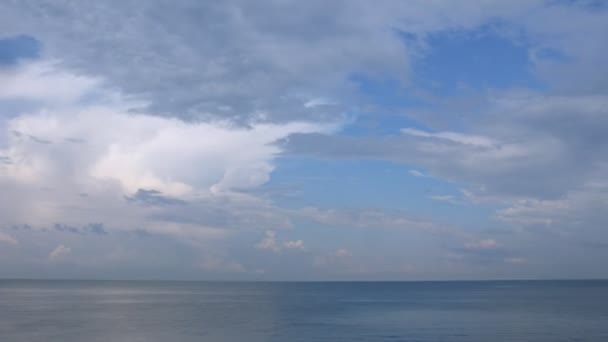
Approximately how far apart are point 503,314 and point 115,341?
70702 millimetres

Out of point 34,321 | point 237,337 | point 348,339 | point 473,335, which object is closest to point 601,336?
point 473,335

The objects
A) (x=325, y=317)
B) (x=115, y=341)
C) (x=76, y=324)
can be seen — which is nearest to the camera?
(x=115, y=341)

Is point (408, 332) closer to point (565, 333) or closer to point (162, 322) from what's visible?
point (565, 333)

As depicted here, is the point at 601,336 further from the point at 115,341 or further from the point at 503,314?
the point at 115,341

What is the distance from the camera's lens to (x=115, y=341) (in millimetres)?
68062

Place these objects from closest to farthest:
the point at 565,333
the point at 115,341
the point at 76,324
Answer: the point at 115,341 < the point at 565,333 < the point at 76,324

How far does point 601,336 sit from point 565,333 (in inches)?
182

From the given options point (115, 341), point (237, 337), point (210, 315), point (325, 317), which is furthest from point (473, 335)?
point (210, 315)

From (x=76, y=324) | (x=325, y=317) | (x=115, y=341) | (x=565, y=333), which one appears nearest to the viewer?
(x=115, y=341)

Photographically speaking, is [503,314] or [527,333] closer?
[527,333]

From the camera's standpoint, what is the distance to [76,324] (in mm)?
86562

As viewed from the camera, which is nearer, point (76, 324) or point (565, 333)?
point (565, 333)

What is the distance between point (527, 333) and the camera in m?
73.5

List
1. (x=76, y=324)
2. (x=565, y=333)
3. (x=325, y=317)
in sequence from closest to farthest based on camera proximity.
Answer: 1. (x=565, y=333)
2. (x=76, y=324)
3. (x=325, y=317)
